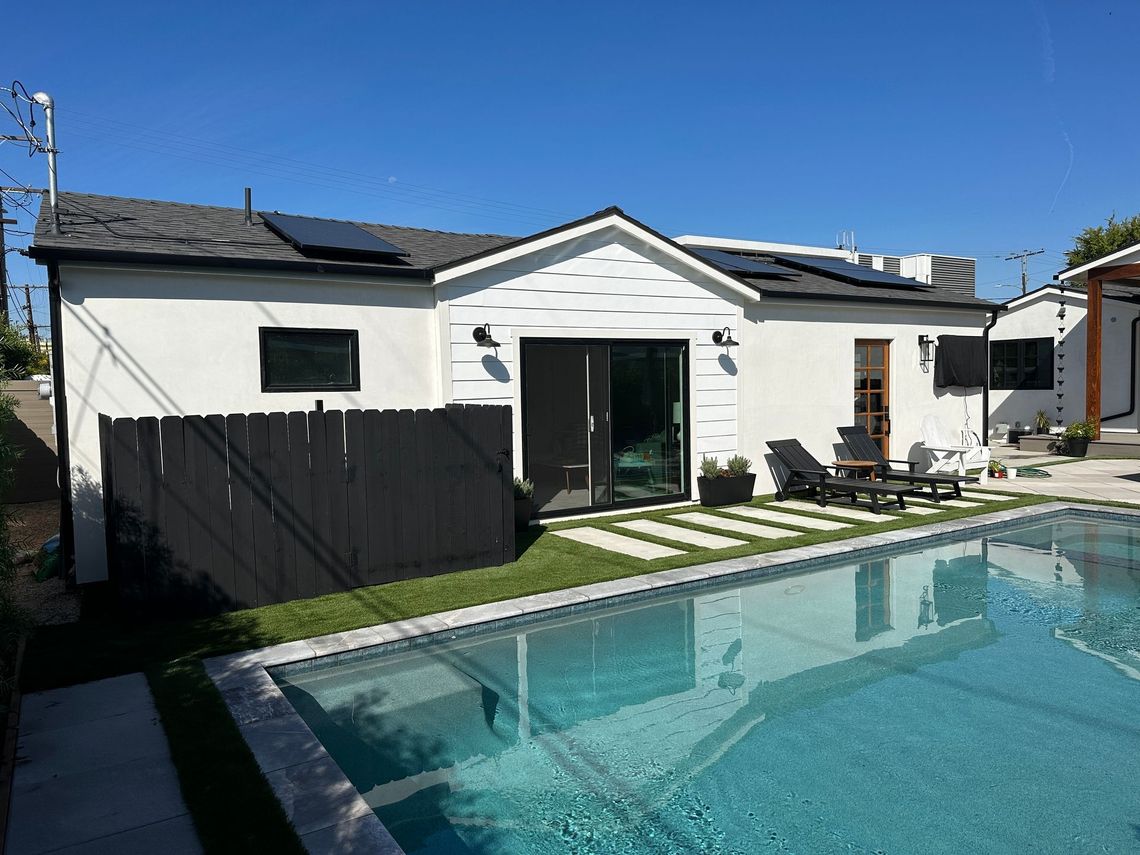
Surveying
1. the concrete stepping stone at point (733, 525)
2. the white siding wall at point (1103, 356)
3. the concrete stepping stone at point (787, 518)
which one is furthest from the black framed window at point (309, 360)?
the white siding wall at point (1103, 356)

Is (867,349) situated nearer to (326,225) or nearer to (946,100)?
(946,100)

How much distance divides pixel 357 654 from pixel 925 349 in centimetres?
1248

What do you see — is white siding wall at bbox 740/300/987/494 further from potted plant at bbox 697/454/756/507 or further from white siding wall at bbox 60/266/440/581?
white siding wall at bbox 60/266/440/581

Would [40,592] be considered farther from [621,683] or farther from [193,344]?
[621,683]

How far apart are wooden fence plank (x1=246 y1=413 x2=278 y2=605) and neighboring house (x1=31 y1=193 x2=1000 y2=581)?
2.05 metres

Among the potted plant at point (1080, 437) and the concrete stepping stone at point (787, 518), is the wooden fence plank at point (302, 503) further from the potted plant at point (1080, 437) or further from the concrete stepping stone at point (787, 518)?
the potted plant at point (1080, 437)

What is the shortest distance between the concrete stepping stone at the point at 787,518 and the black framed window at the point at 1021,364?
14004 mm

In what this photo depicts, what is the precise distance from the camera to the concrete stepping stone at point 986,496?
11406 millimetres

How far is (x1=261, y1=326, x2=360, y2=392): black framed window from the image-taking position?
8.32 metres

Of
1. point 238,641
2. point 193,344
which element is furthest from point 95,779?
point 193,344

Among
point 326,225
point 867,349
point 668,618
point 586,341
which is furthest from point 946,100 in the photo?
point 668,618

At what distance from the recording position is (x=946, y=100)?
17.3 m

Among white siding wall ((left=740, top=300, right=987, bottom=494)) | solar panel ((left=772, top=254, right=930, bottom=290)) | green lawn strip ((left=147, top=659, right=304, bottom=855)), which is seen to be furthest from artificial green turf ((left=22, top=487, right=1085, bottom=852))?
solar panel ((left=772, top=254, right=930, bottom=290))

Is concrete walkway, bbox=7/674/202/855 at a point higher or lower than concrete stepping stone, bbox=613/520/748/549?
lower
